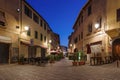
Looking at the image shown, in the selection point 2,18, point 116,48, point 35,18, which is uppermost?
point 35,18

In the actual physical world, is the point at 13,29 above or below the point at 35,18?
below

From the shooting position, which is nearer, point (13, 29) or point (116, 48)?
point (116, 48)

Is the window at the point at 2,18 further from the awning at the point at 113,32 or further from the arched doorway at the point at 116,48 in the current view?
the arched doorway at the point at 116,48

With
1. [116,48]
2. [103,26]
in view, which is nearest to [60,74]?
[116,48]

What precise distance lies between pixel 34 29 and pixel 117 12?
17724mm

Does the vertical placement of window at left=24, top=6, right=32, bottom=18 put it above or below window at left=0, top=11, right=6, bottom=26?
above

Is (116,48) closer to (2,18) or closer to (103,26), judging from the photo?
(103,26)

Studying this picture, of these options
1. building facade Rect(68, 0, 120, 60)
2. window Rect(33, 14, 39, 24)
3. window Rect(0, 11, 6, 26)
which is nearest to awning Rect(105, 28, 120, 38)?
building facade Rect(68, 0, 120, 60)

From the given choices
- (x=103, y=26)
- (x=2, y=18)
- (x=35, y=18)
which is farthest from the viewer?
(x=35, y=18)

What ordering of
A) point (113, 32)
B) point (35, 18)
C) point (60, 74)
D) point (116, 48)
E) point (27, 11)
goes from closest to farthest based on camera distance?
point (60, 74)
point (113, 32)
point (116, 48)
point (27, 11)
point (35, 18)

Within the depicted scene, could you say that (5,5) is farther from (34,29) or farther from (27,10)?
(34,29)

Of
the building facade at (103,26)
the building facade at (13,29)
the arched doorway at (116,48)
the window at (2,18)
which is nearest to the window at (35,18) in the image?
the building facade at (13,29)

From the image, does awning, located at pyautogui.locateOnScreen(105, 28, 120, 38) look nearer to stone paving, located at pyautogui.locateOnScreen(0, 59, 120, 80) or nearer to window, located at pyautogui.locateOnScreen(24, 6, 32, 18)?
stone paving, located at pyautogui.locateOnScreen(0, 59, 120, 80)

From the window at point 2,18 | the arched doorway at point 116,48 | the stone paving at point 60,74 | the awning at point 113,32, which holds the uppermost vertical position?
the window at point 2,18
